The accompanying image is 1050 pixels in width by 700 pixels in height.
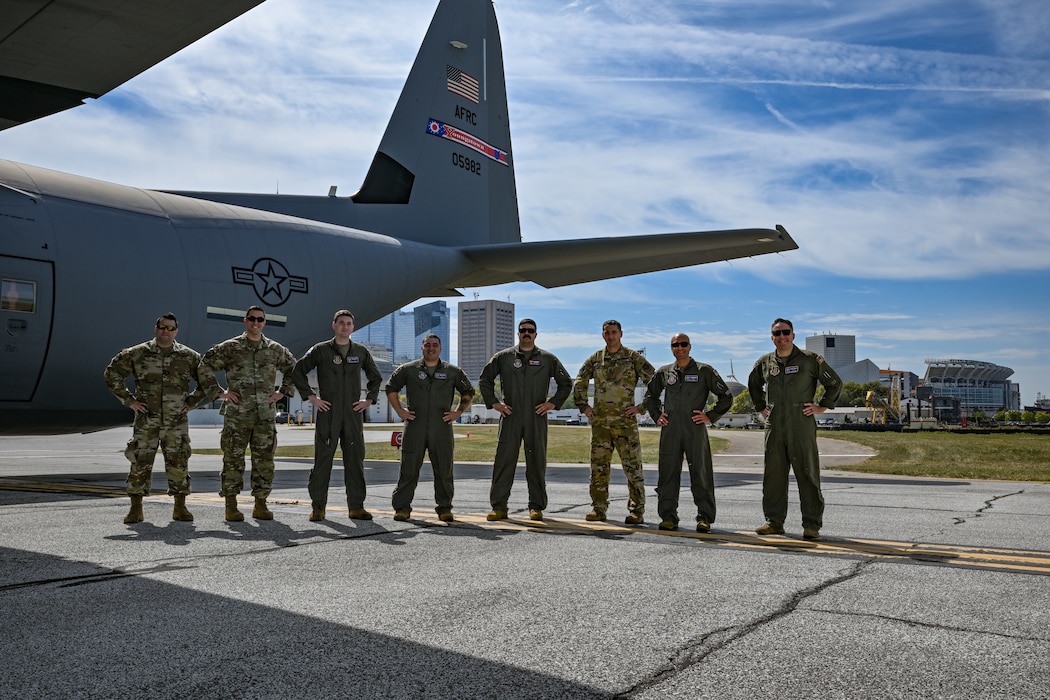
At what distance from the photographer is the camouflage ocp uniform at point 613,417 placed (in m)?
8.09

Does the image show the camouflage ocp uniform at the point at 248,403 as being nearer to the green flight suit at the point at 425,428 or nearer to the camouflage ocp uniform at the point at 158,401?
the camouflage ocp uniform at the point at 158,401

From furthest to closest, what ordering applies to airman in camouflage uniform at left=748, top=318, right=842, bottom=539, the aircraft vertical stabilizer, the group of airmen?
the aircraft vertical stabilizer, the group of airmen, airman in camouflage uniform at left=748, top=318, right=842, bottom=539

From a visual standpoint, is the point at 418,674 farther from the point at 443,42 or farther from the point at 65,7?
the point at 443,42

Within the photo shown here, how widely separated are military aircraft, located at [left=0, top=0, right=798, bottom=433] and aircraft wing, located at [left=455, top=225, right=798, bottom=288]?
0.04 metres

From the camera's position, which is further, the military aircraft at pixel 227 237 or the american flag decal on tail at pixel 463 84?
the american flag decal on tail at pixel 463 84

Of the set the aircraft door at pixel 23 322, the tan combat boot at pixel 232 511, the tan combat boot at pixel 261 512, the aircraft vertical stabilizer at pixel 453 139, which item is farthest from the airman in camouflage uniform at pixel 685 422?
the aircraft vertical stabilizer at pixel 453 139

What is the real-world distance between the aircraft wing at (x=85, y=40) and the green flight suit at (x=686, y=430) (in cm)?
503

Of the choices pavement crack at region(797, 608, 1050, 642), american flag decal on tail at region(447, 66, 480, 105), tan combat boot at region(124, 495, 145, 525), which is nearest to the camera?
pavement crack at region(797, 608, 1050, 642)

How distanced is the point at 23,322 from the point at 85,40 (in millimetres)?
5159

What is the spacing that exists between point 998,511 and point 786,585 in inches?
225

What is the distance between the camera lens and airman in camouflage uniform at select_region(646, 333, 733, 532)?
24.8 ft

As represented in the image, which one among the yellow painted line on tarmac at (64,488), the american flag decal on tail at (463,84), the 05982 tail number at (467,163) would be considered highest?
the american flag decal on tail at (463,84)

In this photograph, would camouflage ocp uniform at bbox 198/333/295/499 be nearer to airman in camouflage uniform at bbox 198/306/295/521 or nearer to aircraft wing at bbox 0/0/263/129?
airman in camouflage uniform at bbox 198/306/295/521

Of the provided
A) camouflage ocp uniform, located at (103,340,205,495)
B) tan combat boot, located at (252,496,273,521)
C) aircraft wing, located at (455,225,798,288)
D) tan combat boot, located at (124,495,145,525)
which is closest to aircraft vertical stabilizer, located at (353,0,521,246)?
aircraft wing, located at (455,225,798,288)
